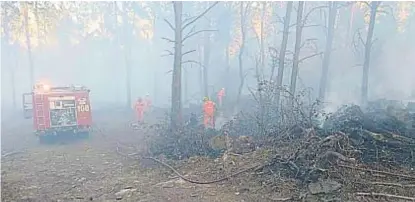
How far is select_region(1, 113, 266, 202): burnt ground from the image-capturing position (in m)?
9.05

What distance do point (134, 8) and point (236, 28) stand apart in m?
8.86

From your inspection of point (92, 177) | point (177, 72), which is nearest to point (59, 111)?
point (177, 72)

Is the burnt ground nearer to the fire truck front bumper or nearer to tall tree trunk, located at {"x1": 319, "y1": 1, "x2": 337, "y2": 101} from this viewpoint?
the fire truck front bumper

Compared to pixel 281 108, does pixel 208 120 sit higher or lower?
lower

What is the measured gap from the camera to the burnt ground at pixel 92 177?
9055mm

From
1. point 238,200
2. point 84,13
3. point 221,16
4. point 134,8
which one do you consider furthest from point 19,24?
point 238,200

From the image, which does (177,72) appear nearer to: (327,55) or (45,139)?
(45,139)

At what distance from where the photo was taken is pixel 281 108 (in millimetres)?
12773

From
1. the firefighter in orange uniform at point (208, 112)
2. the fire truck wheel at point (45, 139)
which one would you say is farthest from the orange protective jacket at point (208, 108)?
the fire truck wheel at point (45, 139)

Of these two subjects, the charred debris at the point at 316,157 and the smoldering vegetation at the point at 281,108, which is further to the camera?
the smoldering vegetation at the point at 281,108

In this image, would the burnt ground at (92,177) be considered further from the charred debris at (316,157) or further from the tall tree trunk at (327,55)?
the tall tree trunk at (327,55)

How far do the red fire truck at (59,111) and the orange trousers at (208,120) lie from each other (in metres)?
5.01

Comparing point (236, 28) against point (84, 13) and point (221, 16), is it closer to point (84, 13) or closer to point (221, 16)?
point (221, 16)

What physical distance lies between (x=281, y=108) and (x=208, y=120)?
190 inches
